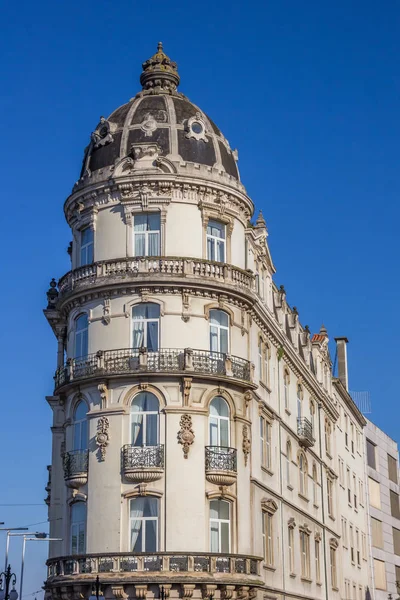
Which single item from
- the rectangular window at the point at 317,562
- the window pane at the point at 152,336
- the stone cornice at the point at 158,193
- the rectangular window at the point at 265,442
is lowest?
the rectangular window at the point at 317,562

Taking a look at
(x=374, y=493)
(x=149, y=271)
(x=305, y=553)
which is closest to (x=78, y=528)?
(x=149, y=271)

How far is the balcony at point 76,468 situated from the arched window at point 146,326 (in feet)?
16.4

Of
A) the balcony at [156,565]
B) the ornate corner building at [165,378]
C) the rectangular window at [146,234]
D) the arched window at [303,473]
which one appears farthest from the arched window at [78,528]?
the arched window at [303,473]

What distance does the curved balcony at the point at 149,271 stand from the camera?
4103 cm

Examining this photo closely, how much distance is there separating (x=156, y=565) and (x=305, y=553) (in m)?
17.3

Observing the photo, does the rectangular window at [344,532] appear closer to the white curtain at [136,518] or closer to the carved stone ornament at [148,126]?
the white curtain at [136,518]

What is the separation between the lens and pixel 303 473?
179 ft

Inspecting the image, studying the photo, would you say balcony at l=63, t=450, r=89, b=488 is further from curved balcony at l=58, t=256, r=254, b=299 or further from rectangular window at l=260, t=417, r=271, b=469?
rectangular window at l=260, t=417, r=271, b=469

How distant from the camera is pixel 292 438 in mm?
52375

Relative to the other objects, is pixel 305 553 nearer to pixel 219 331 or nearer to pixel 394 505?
pixel 219 331

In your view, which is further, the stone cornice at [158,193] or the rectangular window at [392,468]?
the rectangular window at [392,468]

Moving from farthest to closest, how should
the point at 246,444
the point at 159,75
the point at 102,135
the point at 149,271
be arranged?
the point at 159,75 → the point at 102,135 → the point at 246,444 → the point at 149,271

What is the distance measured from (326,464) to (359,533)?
14.8 metres

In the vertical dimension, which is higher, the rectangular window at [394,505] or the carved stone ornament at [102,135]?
the carved stone ornament at [102,135]
